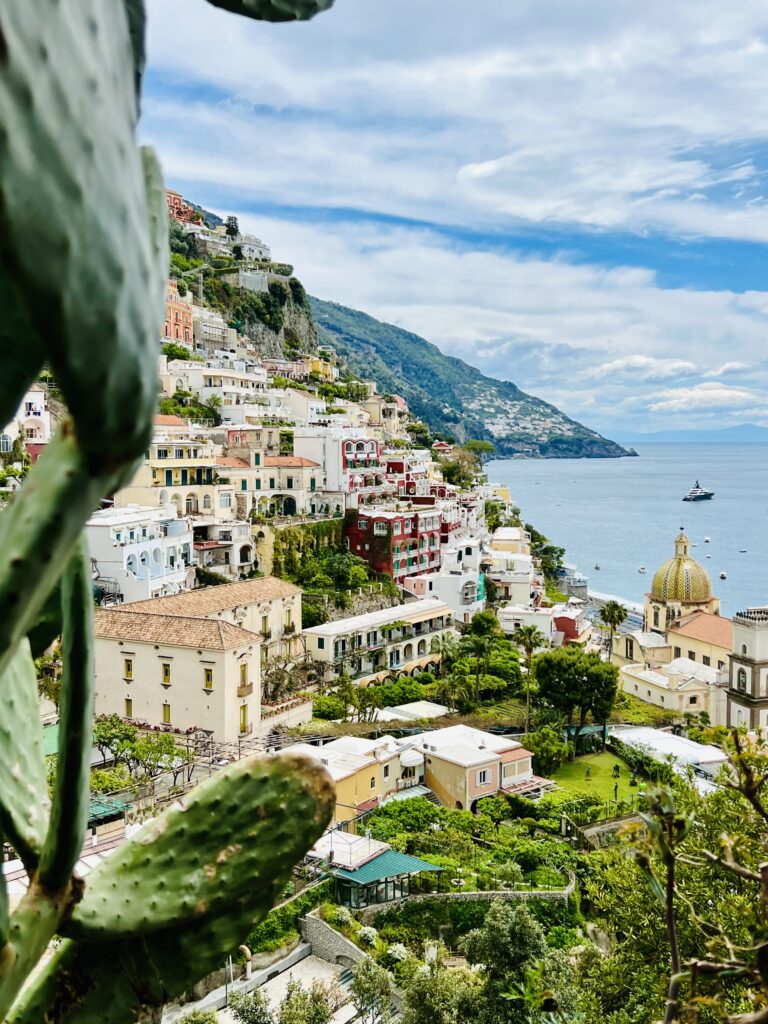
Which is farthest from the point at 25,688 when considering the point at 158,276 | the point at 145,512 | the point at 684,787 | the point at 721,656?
the point at 721,656

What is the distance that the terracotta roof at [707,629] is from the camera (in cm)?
4125

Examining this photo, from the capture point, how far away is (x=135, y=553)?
3002 centimetres

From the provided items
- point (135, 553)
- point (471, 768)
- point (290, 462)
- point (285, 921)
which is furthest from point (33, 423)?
point (285, 921)

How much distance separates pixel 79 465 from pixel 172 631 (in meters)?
23.5

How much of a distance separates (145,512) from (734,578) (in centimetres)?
7019

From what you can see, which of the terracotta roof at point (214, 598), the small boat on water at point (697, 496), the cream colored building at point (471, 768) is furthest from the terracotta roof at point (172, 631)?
the small boat on water at point (697, 496)

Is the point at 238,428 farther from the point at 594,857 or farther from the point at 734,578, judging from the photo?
the point at 734,578

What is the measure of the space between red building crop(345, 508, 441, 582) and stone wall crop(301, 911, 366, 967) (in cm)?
2563

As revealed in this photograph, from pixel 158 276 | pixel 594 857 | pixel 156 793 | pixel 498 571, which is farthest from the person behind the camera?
pixel 498 571

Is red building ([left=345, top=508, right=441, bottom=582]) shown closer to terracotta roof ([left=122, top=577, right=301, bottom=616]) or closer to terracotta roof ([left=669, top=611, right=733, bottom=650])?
terracotta roof ([left=122, top=577, right=301, bottom=616])

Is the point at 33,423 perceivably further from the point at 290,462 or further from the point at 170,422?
the point at 290,462

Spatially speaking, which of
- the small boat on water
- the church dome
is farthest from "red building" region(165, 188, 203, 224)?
the small boat on water

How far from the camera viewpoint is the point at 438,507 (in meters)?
46.5

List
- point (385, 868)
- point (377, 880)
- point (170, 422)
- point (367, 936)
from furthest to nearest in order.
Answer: point (170, 422) → point (385, 868) → point (377, 880) → point (367, 936)
